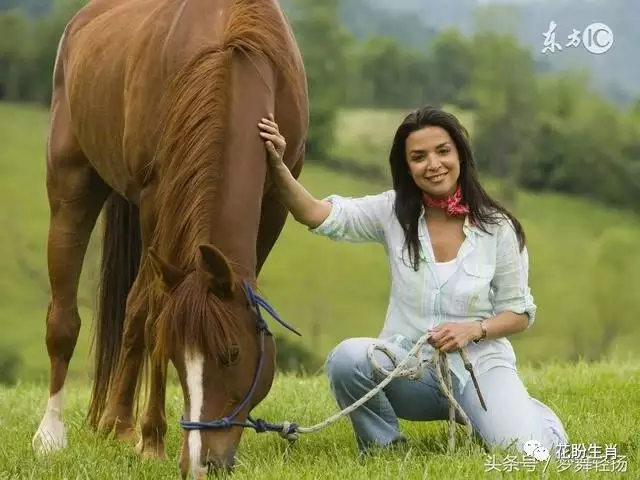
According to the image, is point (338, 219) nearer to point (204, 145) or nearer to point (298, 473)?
point (204, 145)

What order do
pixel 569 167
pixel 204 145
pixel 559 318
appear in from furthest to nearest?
pixel 569 167 < pixel 559 318 < pixel 204 145

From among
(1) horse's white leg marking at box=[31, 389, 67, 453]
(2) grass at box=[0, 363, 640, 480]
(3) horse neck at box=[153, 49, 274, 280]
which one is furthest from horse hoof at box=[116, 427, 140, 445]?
(3) horse neck at box=[153, 49, 274, 280]

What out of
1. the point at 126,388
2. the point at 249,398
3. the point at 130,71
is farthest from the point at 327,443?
the point at 130,71

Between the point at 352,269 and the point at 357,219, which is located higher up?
the point at 357,219

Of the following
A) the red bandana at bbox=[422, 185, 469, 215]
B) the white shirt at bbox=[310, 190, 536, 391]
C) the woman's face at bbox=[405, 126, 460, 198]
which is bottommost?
the white shirt at bbox=[310, 190, 536, 391]

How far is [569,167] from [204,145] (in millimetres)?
52218

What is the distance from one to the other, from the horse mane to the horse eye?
0.08 ft

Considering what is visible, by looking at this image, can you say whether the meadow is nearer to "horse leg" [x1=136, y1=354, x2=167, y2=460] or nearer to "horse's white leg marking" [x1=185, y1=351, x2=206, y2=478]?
"horse leg" [x1=136, y1=354, x2=167, y2=460]

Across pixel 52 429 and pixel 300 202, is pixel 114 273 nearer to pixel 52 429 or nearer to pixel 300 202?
pixel 52 429

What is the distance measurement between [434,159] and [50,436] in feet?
7.82

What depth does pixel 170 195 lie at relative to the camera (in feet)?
11.2

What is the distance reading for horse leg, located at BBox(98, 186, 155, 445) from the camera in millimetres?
4062

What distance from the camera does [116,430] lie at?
15.6ft

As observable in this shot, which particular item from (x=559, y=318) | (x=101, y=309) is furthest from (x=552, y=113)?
(x=101, y=309)
